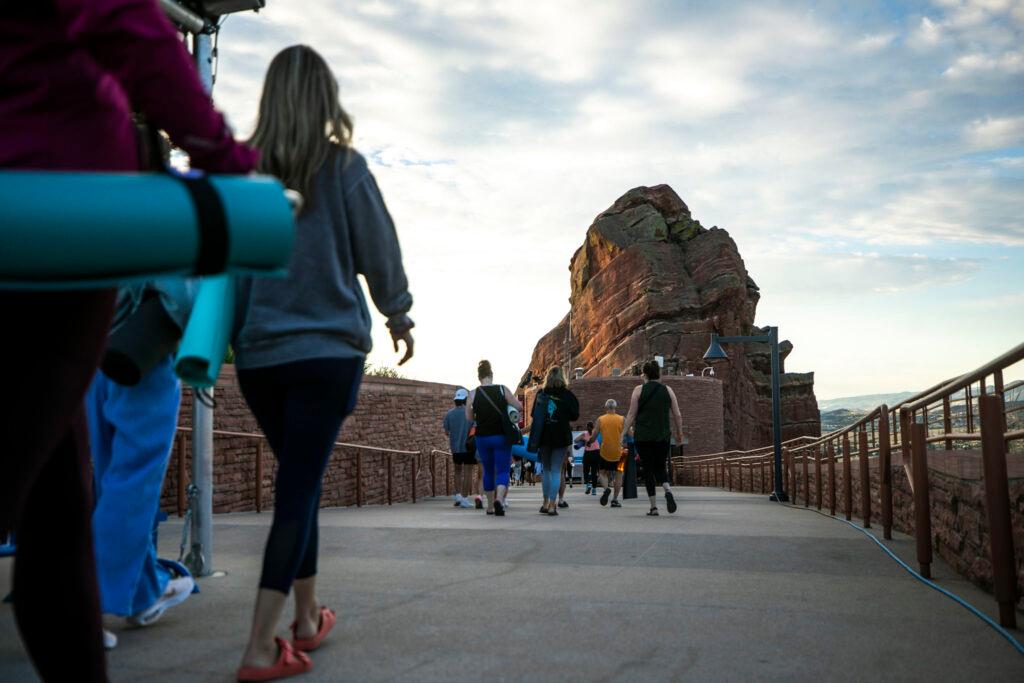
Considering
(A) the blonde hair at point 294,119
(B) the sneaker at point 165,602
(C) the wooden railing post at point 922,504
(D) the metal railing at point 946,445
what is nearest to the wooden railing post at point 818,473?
(D) the metal railing at point 946,445

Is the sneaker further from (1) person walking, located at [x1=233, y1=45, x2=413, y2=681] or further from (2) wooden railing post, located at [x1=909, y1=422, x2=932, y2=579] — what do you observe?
(2) wooden railing post, located at [x1=909, y1=422, x2=932, y2=579]

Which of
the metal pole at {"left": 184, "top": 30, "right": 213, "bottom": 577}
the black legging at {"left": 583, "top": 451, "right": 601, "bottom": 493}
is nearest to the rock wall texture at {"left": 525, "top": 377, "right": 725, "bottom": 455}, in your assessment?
the black legging at {"left": 583, "top": 451, "right": 601, "bottom": 493}

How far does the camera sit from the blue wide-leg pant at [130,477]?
128 inches

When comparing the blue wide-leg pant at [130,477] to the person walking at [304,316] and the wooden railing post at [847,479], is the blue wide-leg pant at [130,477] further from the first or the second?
the wooden railing post at [847,479]

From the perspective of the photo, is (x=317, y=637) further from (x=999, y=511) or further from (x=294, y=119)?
(x=999, y=511)

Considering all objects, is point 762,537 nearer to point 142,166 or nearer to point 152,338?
point 152,338

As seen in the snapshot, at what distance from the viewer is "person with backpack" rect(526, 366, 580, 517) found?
11.1 metres

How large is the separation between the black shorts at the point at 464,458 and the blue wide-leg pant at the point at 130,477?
1001cm

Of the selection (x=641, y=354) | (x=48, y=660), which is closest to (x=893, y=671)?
(x=48, y=660)

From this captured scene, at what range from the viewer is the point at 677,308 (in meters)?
80.5

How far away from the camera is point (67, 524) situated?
175 centimetres

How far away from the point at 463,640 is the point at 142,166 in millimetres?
2116

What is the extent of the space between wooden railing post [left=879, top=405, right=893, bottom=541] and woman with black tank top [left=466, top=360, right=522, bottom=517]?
3917 millimetres

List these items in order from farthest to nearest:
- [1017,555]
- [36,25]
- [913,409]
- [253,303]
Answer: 1. [913,409]
2. [1017,555]
3. [253,303]
4. [36,25]
